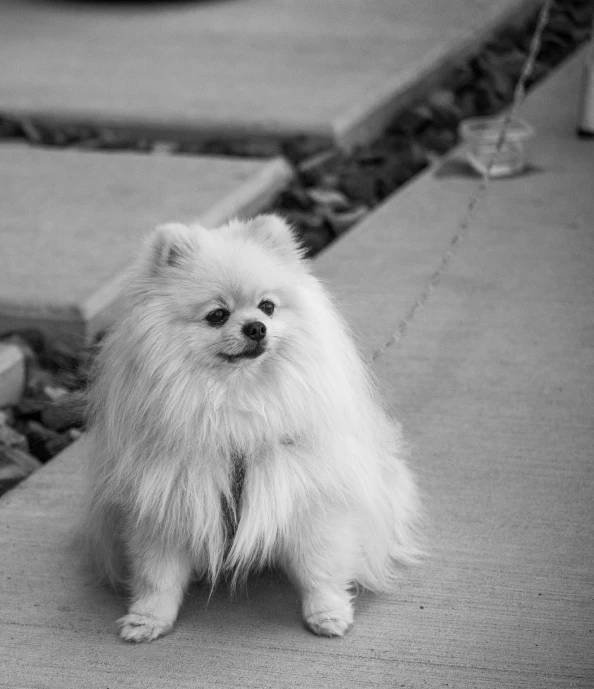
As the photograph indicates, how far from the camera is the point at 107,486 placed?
2.66 meters

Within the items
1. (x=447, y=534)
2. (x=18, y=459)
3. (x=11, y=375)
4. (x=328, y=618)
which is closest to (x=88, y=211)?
Answer: (x=11, y=375)

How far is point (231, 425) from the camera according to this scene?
8.32 feet

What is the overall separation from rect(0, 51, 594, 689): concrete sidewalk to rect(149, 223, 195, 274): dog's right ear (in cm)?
93

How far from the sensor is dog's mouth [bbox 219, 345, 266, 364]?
248 centimetres

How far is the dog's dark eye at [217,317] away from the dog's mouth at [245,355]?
76 millimetres

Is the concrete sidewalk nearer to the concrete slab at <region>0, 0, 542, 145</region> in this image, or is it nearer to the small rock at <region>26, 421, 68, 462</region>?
the small rock at <region>26, 421, 68, 462</region>

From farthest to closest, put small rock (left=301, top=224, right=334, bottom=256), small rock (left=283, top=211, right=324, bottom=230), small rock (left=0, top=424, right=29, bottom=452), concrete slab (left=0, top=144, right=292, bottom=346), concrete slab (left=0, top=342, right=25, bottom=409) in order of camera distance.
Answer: small rock (left=283, top=211, right=324, bottom=230)
small rock (left=301, top=224, right=334, bottom=256)
concrete slab (left=0, top=144, right=292, bottom=346)
concrete slab (left=0, top=342, right=25, bottom=409)
small rock (left=0, top=424, right=29, bottom=452)

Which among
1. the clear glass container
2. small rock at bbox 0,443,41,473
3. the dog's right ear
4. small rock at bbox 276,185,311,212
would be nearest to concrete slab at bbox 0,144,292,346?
small rock at bbox 276,185,311,212

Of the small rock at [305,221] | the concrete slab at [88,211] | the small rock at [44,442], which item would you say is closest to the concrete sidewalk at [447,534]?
the small rock at [44,442]

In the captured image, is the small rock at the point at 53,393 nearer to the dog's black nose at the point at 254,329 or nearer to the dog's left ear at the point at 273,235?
the dog's left ear at the point at 273,235

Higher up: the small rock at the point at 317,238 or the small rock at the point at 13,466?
the small rock at the point at 13,466

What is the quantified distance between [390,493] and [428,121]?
4782 millimetres

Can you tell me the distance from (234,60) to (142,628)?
6098 millimetres

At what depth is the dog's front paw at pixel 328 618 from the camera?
2.68 metres
